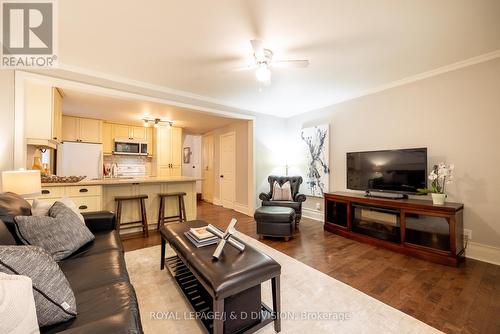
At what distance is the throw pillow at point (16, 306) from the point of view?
2.07ft

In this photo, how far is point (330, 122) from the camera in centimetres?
426

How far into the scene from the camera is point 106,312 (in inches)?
39.3

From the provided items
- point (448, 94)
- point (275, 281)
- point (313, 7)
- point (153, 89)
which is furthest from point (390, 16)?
point (153, 89)

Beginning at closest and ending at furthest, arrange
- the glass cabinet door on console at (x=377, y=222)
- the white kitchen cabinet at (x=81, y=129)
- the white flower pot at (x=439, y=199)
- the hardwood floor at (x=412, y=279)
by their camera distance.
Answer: the hardwood floor at (x=412, y=279), the white flower pot at (x=439, y=199), the glass cabinet door on console at (x=377, y=222), the white kitchen cabinet at (x=81, y=129)

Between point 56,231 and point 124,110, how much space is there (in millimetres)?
3570

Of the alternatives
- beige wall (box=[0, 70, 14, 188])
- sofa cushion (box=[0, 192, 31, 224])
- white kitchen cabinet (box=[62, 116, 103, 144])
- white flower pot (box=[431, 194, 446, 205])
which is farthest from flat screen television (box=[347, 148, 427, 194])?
white kitchen cabinet (box=[62, 116, 103, 144])

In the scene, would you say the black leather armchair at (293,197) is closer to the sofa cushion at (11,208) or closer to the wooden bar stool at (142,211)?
the wooden bar stool at (142,211)

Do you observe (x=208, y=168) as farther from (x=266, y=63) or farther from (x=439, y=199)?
(x=439, y=199)

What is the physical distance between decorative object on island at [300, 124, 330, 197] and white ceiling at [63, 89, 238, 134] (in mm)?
2001

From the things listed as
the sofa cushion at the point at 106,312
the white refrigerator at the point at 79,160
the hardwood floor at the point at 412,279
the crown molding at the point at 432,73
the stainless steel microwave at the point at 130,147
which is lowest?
the hardwood floor at the point at 412,279

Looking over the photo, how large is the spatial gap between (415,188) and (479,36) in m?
1.85

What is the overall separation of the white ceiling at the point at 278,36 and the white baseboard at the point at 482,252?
239 centimetres

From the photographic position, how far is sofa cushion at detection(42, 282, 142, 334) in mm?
749

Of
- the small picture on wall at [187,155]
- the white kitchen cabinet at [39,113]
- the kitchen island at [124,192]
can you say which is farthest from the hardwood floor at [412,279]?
the small picture on wall at [187,155]
